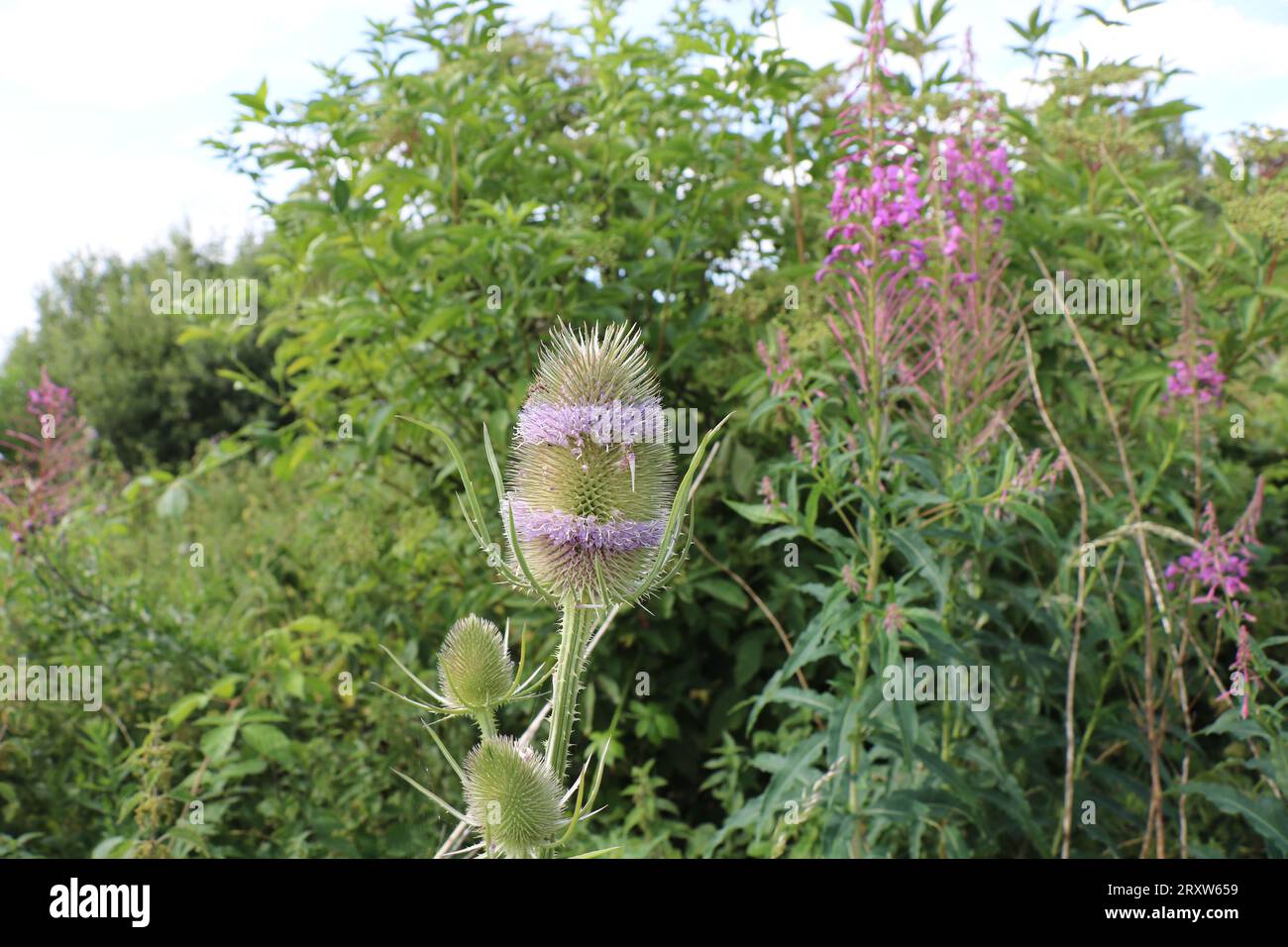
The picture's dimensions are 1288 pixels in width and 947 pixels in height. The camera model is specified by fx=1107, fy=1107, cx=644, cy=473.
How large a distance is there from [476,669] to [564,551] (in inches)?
9.4

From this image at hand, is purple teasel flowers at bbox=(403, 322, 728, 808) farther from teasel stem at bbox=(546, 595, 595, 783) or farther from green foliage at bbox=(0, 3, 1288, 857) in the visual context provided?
green foliage at bbox=(0, 3, 1288, 857)

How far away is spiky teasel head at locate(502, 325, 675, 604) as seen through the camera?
67.0 inches

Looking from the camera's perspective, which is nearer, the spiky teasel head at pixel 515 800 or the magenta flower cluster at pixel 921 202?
the spiky teasel head at pixel 515 800

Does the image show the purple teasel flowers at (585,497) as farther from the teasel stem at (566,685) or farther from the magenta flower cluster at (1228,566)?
the magenta flower cluster at (1228,566)

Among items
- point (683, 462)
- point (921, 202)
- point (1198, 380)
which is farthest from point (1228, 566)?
point (683, 462)

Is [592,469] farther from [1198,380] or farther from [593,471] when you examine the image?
[1198,380]

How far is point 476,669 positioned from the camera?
1.74 m

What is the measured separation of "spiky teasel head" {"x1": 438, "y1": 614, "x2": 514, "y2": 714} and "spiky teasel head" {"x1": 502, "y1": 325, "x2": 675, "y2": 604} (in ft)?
0.44

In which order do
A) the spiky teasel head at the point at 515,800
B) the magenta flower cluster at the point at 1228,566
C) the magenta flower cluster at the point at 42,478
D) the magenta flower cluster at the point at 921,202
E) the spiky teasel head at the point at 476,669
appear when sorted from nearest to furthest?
the spiky teasel head at the point at 515,800, the spiky teasel head at the point at 476,669, the magenta flower cluster at the point at 1228,566, the magenta flower cluster at the point at 921,202, the magenta flower cluster at the point at 42,478

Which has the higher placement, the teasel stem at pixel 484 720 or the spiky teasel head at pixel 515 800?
the teasel stem at pixel 484 720

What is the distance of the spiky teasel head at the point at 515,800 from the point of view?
64.1 inches

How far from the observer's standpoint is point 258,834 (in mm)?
4320

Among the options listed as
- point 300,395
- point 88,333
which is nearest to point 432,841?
point 300,395

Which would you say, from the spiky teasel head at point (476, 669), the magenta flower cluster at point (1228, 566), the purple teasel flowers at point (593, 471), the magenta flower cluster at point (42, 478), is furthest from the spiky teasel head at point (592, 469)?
the magenta flower cluster at point (42, 478)
